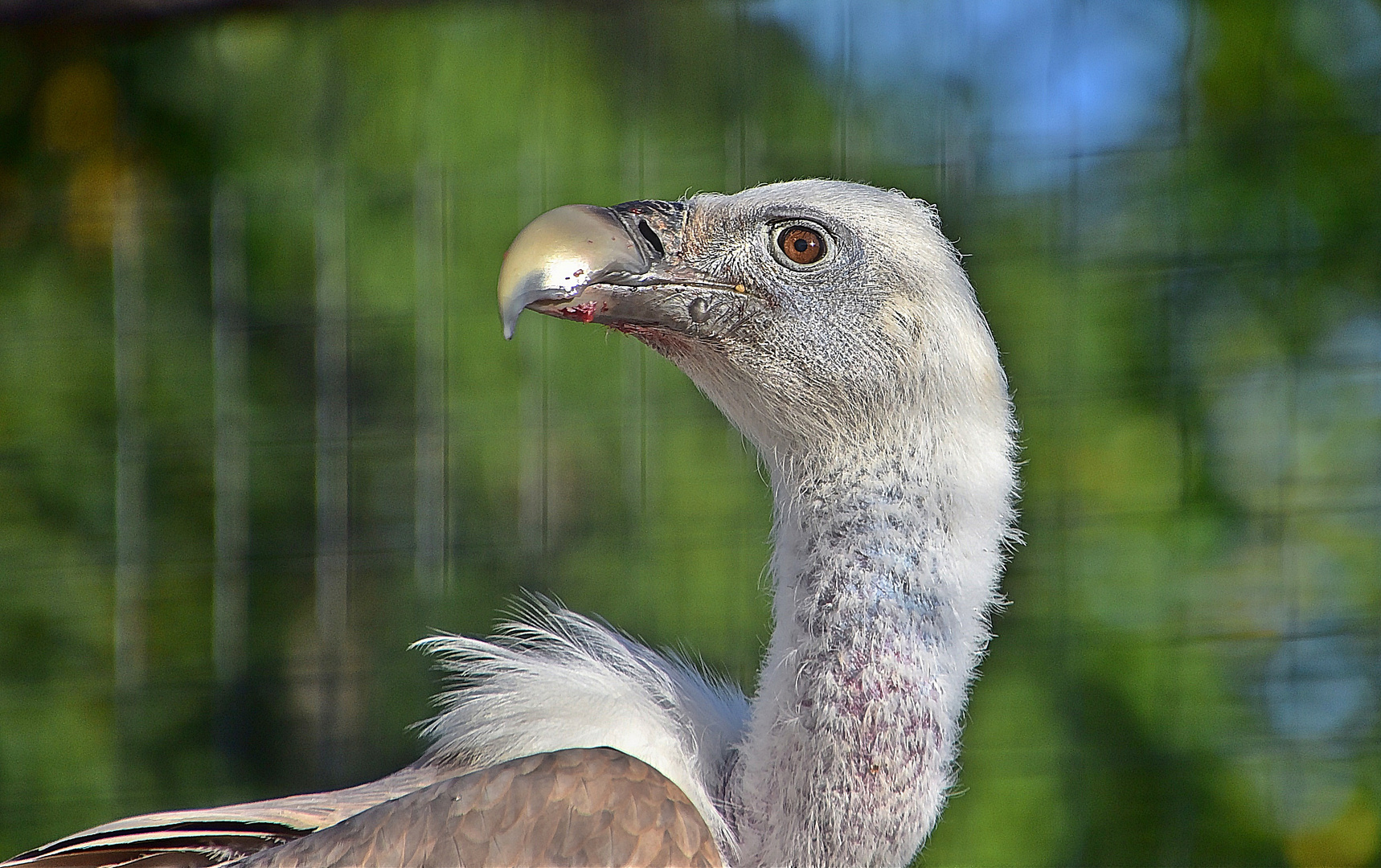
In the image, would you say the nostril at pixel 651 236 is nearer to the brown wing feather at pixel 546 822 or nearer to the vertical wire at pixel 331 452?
the brown wing feather at pixel 546 822

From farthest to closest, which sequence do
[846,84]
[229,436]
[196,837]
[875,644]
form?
[229,436] → [846,84] → [196,837] → [875,644]

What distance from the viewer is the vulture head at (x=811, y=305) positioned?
5.19 feet

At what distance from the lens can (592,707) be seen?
65.0 inches

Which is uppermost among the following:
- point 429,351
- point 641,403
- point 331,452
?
point 429,351

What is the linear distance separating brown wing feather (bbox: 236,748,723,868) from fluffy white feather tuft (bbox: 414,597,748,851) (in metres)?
0.15

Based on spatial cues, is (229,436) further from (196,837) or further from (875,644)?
(875,644)

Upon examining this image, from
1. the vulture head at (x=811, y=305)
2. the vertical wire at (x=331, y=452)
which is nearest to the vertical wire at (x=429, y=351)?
the vertical wire at (x=331, y=452)

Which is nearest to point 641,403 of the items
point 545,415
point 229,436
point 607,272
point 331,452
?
point 545,415

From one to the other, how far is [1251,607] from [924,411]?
1.51m

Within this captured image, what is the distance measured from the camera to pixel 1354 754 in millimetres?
2648

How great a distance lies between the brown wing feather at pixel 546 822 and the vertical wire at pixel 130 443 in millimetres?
1916

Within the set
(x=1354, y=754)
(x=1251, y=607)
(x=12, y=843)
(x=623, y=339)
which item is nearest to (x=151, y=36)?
(x=623, y=339)

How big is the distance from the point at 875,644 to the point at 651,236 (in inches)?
21.8

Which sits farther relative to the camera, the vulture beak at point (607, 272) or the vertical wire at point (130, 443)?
the vertical wire at point (130, 443)
